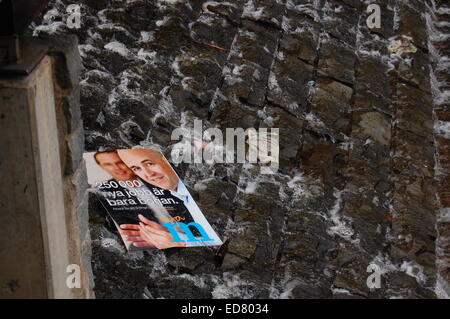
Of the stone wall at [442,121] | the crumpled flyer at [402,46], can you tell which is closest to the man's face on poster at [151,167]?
the stone wall at [442,121]

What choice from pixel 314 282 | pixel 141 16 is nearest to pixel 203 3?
pixel 141 16

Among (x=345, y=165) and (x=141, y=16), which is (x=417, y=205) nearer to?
(x=345, y=165)

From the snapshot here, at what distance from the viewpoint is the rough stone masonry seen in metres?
4.03

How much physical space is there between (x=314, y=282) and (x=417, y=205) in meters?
1.00

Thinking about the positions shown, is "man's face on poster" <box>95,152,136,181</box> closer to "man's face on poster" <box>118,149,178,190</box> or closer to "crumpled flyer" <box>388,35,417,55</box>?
"man's face on poster" <box>118,149,178,190</box>

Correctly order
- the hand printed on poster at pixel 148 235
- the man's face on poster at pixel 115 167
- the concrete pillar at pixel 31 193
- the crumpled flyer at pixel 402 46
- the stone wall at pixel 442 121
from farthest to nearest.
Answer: the crumpled flyer at pixel 402 46, the stone wall at pixel 442 121, the man's face on poster at pixel 115 167, the hand printed on poster at pixel 148 235, the concrete pillar at pixel 31 193

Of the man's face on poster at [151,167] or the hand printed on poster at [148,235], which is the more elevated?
the man's face on poster at [151,167]

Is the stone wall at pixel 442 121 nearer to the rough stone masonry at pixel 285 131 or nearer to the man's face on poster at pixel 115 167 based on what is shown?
the rough stone masonry at pixel 285 131

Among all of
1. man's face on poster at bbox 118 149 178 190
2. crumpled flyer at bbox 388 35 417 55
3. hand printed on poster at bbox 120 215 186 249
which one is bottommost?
hand printed on poster at bbox 120 215 186 249

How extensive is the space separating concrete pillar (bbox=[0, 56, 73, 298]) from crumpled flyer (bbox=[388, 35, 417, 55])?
336 cm

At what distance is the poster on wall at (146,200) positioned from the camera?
4062mm

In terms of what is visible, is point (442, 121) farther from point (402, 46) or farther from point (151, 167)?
point (151, 167)

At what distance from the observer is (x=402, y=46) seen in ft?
19.6

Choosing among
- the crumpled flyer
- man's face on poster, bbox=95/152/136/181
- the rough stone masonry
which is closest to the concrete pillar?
the rough stone masonry
